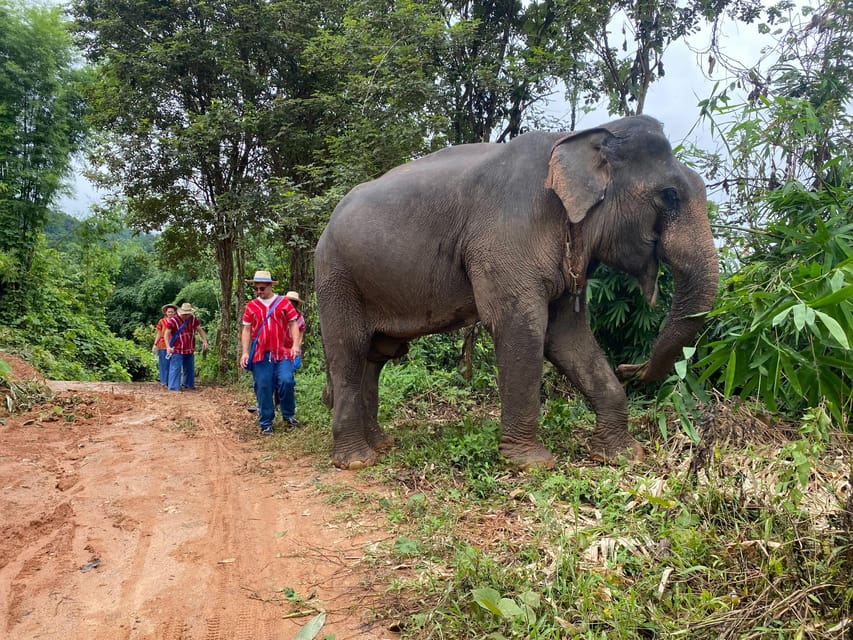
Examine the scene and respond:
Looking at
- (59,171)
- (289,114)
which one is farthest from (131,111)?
(59,171)

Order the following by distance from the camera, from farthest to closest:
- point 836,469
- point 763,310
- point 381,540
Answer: point 381,540, point 763,310, point 836,469

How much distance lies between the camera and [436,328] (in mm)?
4770

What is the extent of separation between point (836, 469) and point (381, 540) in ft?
7.20

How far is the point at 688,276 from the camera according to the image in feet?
12.5

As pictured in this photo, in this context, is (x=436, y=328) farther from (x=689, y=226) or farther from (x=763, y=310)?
(x=763, y=310)

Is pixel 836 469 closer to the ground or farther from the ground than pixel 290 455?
farther from the ground

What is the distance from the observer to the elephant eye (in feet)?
12.7

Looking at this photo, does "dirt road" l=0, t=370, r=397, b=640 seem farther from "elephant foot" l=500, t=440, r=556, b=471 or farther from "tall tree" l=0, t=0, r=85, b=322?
"tall tree" l=0, t=0, r=85, b=322

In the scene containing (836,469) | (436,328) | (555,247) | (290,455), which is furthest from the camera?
(290,455)

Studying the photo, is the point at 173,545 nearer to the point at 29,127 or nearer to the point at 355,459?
the point at 355,459

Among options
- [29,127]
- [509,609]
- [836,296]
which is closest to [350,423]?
[509,609]

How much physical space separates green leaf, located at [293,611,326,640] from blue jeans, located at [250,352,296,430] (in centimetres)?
396

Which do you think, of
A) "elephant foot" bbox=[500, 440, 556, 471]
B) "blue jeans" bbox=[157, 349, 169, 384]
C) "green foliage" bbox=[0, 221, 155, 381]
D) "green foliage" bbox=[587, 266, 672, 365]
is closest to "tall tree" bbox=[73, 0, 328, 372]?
"blue jeans" bbox=[157, 349, 169, 384]

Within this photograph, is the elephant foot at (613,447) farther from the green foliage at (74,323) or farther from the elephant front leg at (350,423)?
the green foliage at (74,323)
